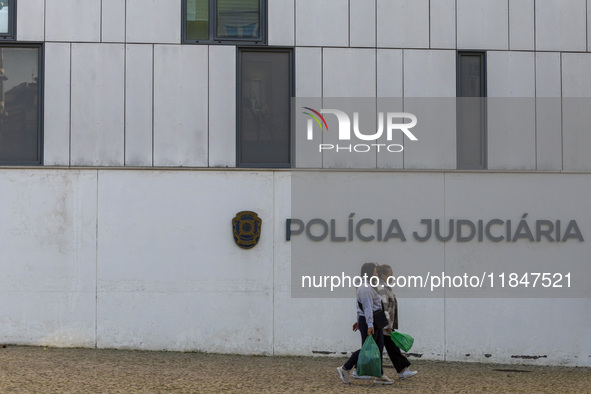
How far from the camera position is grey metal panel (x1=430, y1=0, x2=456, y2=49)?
1560cm

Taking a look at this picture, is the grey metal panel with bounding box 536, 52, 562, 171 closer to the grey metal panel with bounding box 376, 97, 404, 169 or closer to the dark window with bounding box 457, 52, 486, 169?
the dark window with bounding box 457, 52, 486, 169

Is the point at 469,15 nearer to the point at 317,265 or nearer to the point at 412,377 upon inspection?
the point at 317,265

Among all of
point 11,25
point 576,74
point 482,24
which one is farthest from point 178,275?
point 576,74

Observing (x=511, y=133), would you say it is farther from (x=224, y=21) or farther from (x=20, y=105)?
(x=20, y=105)

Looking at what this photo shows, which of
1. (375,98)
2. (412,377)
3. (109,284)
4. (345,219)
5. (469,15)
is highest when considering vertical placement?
(469,15)

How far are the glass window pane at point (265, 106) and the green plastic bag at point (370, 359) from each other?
4.38m

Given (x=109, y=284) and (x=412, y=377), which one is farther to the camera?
(x=109, y=284)

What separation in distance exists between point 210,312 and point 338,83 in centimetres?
432

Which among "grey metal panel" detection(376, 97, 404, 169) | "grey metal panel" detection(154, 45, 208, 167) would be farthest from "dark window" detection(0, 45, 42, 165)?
"grey metal panel" detection(376, 97, 404, 169)

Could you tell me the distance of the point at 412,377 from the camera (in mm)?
13398

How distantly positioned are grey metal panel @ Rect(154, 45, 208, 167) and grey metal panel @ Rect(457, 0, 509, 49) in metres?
4.36

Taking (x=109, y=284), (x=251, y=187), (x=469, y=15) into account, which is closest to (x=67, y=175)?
(x=109, y=284)

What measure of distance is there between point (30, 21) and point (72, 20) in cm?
68

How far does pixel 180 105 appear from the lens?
15.2m
